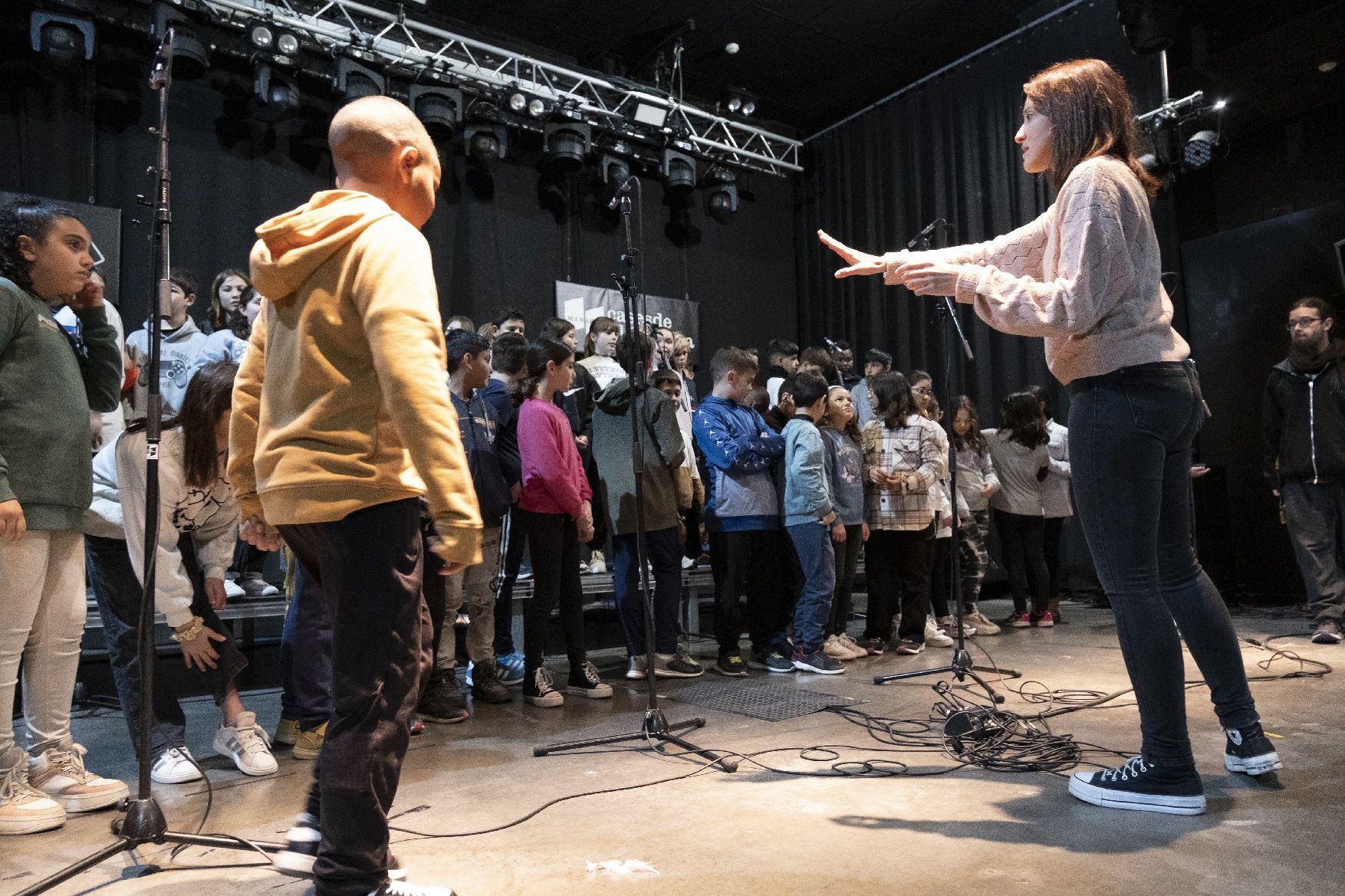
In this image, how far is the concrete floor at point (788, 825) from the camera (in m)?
1.79

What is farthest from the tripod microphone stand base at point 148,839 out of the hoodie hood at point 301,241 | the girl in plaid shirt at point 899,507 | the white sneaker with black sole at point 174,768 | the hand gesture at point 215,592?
the girl in plaid shirt at point 899,507

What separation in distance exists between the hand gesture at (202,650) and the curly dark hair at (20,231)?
45.9 inches

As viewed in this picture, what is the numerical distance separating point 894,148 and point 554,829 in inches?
372

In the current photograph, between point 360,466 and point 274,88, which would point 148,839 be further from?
point 274,88

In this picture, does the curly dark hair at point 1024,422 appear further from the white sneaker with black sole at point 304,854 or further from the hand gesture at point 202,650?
the white sneaker with black sole at point 304,854

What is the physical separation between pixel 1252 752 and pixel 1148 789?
0.40 meters

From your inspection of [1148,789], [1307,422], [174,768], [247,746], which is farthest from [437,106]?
[1148,789]

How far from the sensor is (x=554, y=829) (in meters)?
2.19

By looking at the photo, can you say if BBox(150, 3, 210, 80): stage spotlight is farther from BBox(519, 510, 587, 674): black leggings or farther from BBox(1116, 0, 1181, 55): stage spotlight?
BBox(1116, 0, 1181, 55): stage spotlight

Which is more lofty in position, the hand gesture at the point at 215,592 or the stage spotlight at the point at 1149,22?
the stage spotlight at the point at 1149,22

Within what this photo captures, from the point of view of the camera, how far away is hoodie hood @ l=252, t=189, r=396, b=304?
1.65 meters

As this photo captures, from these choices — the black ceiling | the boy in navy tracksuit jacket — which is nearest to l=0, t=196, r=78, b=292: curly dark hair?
the boy in navy tracksuit jacket

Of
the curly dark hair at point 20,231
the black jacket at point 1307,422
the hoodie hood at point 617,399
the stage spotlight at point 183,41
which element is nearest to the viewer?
the curly dark hair at point 20,231

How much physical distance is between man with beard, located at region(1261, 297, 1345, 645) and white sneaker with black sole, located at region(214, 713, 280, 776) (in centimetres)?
537
